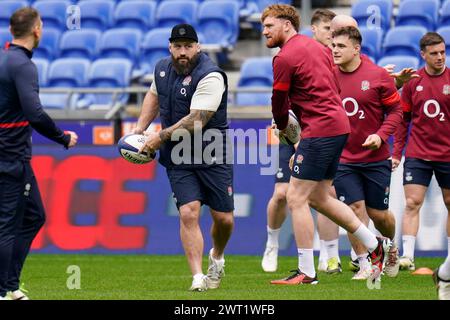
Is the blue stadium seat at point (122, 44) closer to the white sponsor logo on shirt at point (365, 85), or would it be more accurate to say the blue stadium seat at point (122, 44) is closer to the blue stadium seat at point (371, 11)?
the blue stadium seat at point (371, 11)

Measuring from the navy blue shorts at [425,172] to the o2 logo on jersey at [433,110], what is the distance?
1.62 feet

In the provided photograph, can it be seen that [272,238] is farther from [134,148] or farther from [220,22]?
[220,22]

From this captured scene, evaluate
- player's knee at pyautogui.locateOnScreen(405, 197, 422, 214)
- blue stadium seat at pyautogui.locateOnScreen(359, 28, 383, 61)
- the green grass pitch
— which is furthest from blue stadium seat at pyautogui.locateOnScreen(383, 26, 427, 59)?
player's knee at pyautogui.locateOnScreen(405, 197, 422, 214)

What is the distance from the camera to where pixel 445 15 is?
18.0m

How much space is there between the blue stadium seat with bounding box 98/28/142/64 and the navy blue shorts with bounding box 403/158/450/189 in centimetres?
896

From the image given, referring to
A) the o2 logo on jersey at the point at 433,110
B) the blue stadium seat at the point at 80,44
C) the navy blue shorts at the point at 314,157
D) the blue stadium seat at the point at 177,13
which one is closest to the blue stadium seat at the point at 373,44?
the blue stadium seat at the point at 177,13

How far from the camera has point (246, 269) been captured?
12562mm

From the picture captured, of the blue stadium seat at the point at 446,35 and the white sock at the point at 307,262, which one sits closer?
the white sock at the point at 307,262

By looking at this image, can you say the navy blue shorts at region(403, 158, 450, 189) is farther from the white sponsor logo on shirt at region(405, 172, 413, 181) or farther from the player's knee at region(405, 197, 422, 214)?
the player's knee at region(405, 197, 422, 214)

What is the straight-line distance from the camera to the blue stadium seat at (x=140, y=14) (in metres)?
21.1

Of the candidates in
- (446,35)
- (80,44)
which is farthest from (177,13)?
(446,35)

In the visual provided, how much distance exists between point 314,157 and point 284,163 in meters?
2.34

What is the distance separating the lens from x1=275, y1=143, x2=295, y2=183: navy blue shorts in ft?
40.0

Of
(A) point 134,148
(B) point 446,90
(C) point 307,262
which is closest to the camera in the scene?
(A) point 134,148
